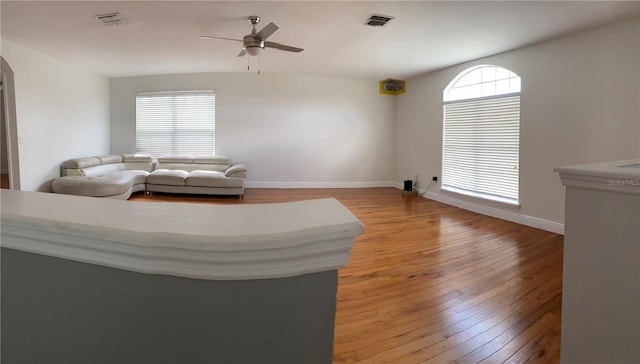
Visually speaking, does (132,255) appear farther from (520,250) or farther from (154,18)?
(154,18)

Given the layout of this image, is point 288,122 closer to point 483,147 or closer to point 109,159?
point 109,159

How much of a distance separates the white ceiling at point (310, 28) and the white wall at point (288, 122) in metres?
1.29

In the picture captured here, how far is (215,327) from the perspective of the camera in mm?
504

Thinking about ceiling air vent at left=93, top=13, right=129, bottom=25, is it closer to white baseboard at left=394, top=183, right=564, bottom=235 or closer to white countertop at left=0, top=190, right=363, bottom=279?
white countertop at left=0, top=190, right=363, bottom=279

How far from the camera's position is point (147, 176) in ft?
19.3

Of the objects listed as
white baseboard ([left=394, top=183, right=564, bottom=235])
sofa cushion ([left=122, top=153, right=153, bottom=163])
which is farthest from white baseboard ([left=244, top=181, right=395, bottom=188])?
sofa cushion ([left=122, top=153, right=153, bottom=163])

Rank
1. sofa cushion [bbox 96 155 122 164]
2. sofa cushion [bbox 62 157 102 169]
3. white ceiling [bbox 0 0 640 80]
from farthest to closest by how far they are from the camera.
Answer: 1. sofa cushion [bbox 96 155 122 164]
2. sofa cushion [bbox 62 157 102 169]
3. white ceiling [bbox 0 0 640 80]

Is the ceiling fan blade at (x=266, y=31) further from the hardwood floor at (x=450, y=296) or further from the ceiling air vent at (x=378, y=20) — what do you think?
the hardwood floor at (x=450, y=296)

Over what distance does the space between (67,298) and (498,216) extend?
16.5ft

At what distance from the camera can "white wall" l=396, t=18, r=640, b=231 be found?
320cm

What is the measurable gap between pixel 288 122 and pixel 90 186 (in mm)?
3817

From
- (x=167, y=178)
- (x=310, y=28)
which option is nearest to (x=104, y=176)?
(x=167, y=178)

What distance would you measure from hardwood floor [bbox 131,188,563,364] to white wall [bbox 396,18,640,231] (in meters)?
0.59

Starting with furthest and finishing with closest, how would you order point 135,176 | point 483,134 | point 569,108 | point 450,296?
point 135,176
point 483,134
point 569,108
point 450,296
